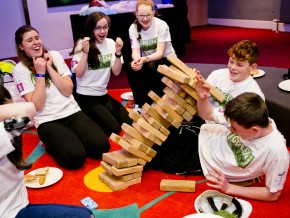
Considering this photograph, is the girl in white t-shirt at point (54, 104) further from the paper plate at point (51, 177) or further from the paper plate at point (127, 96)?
the paper plate at point (127, 96)

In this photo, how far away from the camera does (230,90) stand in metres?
2.53

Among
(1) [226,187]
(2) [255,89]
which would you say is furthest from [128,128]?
(2) [255,89]

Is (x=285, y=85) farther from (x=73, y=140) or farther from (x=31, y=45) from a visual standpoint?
(x=31, y=45)

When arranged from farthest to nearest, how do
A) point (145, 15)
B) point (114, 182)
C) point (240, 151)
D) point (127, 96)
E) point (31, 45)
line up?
point (127, 96)
point (145, 15)
point (31, 45)
point (114, 182)
point (240, 151)

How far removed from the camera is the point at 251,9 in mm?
9484

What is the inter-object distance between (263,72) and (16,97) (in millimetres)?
2450

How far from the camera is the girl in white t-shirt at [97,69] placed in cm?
313

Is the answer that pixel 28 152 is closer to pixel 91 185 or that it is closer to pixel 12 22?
pixel 91 185

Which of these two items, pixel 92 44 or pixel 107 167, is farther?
pixel 92 44

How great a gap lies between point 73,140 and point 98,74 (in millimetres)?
735

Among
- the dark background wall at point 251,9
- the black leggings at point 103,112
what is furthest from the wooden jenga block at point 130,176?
the dark background wall at point 251,9

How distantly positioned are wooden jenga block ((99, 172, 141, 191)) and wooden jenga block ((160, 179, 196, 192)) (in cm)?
22

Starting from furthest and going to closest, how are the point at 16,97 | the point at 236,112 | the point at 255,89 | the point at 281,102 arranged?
the point at 16,97 → the point at 281,102 → the point at 255,89 → the point at 236,112

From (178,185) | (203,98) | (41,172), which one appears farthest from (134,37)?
(178,185)
